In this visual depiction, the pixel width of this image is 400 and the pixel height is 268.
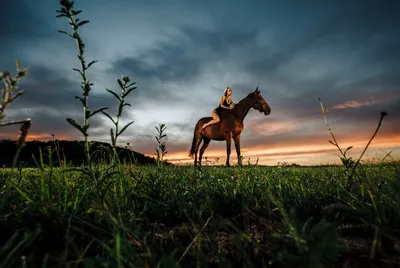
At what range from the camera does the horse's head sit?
→ 56.2ft

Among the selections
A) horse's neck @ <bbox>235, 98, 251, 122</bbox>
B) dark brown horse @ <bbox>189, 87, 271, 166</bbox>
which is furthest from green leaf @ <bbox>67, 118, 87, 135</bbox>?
horse's neck @ <bbox>235, 98, 251, 122</bbox>

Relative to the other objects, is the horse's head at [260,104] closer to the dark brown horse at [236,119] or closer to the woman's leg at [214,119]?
the dark brown horse at [236,119]

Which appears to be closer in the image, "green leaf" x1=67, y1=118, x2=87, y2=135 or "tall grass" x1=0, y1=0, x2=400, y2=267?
"tall grass" x1=0, y1=0, x2=400, y2=267

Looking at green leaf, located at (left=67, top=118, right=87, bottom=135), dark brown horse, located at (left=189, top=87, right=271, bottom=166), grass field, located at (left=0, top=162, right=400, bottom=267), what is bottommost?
grass field, located at (left=0, top=162, right=400, bottom=267)

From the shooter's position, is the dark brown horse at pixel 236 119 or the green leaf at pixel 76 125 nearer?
the green leaf at pixel 76 125

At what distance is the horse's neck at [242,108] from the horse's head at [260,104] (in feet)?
1.16

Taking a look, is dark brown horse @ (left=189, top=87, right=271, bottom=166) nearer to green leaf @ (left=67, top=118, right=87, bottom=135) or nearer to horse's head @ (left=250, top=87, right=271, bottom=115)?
horse's head @ (left=250, top=87, right=271, bottom=115)

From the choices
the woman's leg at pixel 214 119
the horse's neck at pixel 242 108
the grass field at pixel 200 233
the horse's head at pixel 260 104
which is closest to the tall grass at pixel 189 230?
the grass field at pixel 200 233

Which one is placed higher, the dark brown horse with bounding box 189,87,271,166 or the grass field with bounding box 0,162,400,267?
the dark brown horse with bounding box 189,87,271,166

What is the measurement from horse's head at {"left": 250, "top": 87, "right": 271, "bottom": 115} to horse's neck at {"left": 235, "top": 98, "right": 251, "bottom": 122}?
35cm

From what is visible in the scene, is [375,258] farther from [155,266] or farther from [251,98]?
[251,98]

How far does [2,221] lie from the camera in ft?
6.61

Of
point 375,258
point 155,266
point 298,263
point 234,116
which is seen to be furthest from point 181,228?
point 234,116

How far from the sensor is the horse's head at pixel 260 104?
17.1 m
